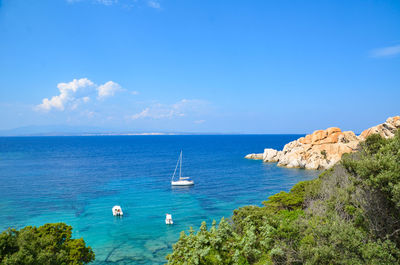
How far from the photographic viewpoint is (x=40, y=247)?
45.1 feet

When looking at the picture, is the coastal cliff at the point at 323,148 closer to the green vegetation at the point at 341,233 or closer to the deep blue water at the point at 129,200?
the deep blue water at the point at 129,200

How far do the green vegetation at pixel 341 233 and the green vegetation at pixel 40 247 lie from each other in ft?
19.7

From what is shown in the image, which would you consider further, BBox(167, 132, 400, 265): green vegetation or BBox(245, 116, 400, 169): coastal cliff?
BBox(245, 116, 400, 169): coastal cliff

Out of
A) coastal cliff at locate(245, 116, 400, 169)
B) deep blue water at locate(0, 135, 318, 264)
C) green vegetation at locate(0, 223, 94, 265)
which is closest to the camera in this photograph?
green vegetation at locate(0, 223, 94, 265)

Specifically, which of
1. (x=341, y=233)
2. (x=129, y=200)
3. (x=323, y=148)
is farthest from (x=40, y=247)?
(x=323, y=148)

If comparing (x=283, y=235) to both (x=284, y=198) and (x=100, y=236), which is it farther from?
(x=100, y=236)

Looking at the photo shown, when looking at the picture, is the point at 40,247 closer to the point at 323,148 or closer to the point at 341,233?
the point at 341,233

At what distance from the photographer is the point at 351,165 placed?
46.3 ft

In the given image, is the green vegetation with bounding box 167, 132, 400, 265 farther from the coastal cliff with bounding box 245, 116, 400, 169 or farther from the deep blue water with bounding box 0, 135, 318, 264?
the coastal cliff with bounding box 245, 116, 400, 169

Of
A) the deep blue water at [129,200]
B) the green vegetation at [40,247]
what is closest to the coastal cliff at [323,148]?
the deep blue water at [129,200]

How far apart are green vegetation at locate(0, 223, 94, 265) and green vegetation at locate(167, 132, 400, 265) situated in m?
6.02

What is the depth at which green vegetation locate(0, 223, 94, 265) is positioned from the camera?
11.7 m

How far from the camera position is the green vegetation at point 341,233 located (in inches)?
439

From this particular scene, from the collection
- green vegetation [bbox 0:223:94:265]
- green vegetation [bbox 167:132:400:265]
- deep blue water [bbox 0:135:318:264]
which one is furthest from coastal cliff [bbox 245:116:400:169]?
green vegetation [bbox 0:223:94:265]
